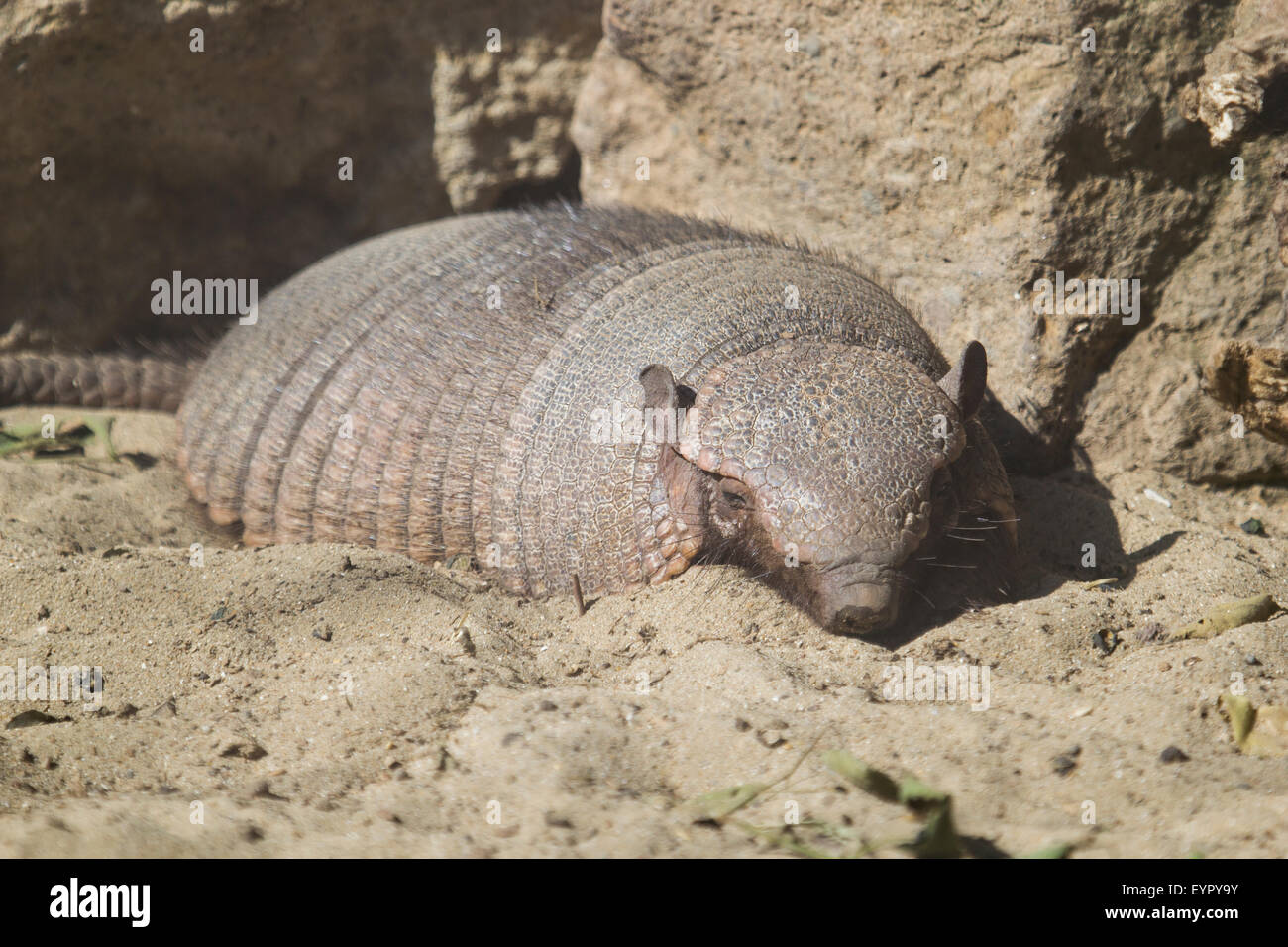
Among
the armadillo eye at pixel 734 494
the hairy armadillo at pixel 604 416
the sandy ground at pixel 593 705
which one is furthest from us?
the armadillo eye at pixel 734 494

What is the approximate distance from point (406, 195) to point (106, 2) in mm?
1907

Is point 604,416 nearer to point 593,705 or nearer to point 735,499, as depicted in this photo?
point 735,499

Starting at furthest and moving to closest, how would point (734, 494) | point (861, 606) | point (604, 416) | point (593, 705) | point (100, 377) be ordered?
1. point (100, 377)
2. point (604, 416)
3. point (734, 494)
4. point (861, 606)
5. point (593, 705)

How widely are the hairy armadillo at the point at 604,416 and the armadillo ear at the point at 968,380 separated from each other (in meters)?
Answer: 0.01

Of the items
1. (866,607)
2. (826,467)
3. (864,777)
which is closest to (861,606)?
(866,607)

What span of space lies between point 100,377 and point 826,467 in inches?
182

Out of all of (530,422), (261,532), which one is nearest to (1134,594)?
(530,422)

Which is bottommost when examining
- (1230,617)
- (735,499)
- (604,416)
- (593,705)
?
(593,705)

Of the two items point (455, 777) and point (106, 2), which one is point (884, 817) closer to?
point (455, 777)

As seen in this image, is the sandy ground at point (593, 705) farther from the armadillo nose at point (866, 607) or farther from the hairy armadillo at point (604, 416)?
the hairy armadillo at point (604, 416)

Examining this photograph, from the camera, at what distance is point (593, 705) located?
3182mm

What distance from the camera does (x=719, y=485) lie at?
3.83 meters

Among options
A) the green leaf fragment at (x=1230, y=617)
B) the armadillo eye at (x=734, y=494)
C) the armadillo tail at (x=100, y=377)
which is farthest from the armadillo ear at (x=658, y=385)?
the armadillo tail at (x=100, y=377)

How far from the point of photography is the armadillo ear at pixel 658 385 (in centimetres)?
381
